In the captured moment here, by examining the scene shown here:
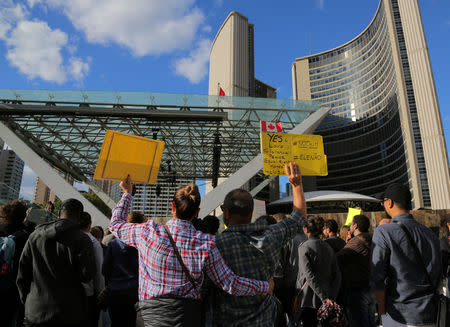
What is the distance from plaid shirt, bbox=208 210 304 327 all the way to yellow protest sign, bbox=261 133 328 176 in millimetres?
1516

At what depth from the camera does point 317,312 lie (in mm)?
3428

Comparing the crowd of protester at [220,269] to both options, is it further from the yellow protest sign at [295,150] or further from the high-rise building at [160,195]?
the high-rise building at [160,195]

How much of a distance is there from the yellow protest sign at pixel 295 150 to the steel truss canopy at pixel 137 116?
13.9 m

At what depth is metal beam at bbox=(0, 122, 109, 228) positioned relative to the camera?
16344mm

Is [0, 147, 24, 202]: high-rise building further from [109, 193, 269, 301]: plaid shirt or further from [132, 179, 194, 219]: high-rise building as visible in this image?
[109, 193, 269, 301]: plaid shirt

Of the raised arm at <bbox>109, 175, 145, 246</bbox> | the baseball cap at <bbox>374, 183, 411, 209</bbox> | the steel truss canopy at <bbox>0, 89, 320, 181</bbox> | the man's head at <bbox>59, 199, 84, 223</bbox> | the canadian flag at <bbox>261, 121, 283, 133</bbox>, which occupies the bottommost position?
the raised arm at <bbox>109, 175, 145, 246</bbox>

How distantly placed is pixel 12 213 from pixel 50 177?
16.1 meters

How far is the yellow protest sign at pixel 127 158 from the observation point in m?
3.22

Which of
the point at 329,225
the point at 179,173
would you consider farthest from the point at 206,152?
the point at 329,225

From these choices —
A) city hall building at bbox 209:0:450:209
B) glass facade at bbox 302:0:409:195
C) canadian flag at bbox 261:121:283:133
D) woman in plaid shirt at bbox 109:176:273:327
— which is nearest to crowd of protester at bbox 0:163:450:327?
woman in plaid shirt at bbox 109:176:273:327

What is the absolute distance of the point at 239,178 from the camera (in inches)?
704

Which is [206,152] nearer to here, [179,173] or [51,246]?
[179,173]

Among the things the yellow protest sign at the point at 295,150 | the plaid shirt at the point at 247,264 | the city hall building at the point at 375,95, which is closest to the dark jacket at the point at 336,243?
the yellow protest sign at the point at 295,150

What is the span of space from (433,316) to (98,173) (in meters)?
3.50
